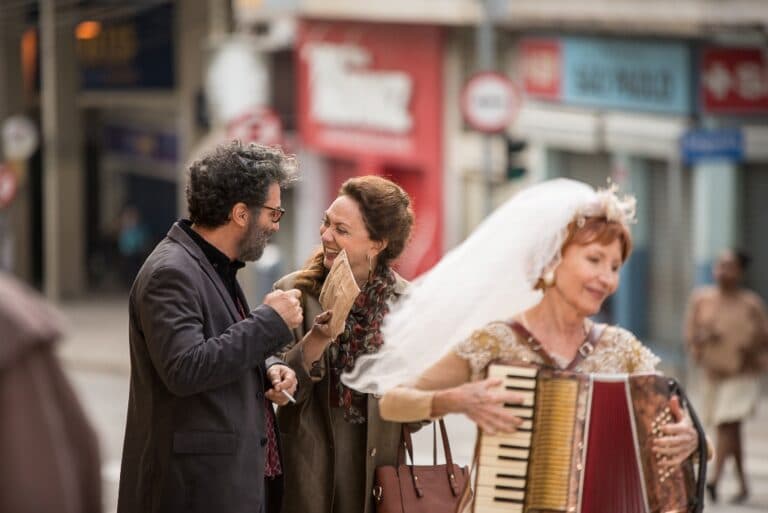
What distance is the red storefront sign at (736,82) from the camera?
2036 cm

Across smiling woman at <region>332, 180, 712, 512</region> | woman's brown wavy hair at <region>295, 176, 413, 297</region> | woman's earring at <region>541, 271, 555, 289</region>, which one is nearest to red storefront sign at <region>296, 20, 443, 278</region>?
woman's brown wavy hair at <region>295, 176, 413, 297</region>

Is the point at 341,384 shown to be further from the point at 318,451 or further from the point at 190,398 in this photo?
the point at 190,398

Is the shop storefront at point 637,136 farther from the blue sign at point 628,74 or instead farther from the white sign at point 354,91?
the white sign at point 354,91

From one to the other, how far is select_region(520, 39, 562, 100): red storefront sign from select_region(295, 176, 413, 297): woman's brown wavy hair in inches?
722

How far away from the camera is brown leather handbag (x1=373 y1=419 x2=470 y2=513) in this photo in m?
5.89

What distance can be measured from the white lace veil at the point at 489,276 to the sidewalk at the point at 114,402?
1.19 metres

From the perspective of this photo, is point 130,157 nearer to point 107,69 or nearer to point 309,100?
point 107,69

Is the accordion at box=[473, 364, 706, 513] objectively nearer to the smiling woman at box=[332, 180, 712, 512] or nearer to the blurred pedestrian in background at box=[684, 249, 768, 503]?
the smiling woman at box=[332, 180, 712, 512]

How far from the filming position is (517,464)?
4965 mm

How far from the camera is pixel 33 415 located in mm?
3037

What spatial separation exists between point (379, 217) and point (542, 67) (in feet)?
62.6

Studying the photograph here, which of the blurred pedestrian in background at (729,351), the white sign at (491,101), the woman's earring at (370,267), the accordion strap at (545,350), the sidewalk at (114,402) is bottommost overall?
the sidewalk at (114,402)

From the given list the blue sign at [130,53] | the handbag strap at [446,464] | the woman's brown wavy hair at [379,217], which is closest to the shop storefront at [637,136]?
the blue sign at [130,53]

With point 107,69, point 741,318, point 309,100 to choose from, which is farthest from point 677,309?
point 107,69
